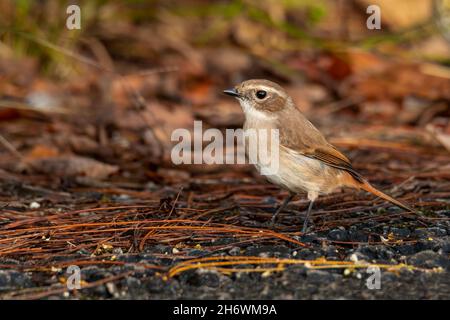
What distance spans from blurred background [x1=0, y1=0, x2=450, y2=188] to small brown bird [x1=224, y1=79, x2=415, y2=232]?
1294 millimetres

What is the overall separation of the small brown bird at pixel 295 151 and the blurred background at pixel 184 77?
1294mm

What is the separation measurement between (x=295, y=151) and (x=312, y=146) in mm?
160

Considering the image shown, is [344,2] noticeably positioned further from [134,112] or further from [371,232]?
[371,232]

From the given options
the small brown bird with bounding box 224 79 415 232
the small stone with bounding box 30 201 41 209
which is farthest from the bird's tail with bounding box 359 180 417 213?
the small stone with bounding box 30 201 41 209

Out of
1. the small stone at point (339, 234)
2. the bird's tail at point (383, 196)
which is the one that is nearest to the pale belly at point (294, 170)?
the bird's tail at point (383, 196)

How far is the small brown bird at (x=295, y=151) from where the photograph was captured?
4898 millimetres

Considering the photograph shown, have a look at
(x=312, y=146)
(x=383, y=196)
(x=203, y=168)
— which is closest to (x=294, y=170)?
(x=312, y=146)

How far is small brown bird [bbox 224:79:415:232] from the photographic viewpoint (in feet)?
16.1

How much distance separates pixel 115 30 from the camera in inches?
373

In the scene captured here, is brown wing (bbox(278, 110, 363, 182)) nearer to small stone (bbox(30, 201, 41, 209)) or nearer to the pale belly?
the pale belly

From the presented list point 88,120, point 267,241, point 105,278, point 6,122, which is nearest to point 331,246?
point 267,241

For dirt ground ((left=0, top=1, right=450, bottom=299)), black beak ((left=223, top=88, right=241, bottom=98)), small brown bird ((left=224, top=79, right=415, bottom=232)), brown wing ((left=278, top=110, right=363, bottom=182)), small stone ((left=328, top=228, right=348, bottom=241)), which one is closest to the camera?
dirt ground ((left=0, top=1, right=450, bottom=299))

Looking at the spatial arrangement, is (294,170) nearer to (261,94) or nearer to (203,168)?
(261,94)

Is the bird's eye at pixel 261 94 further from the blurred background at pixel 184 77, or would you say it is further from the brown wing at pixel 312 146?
the blurred background at pixel 184 77
